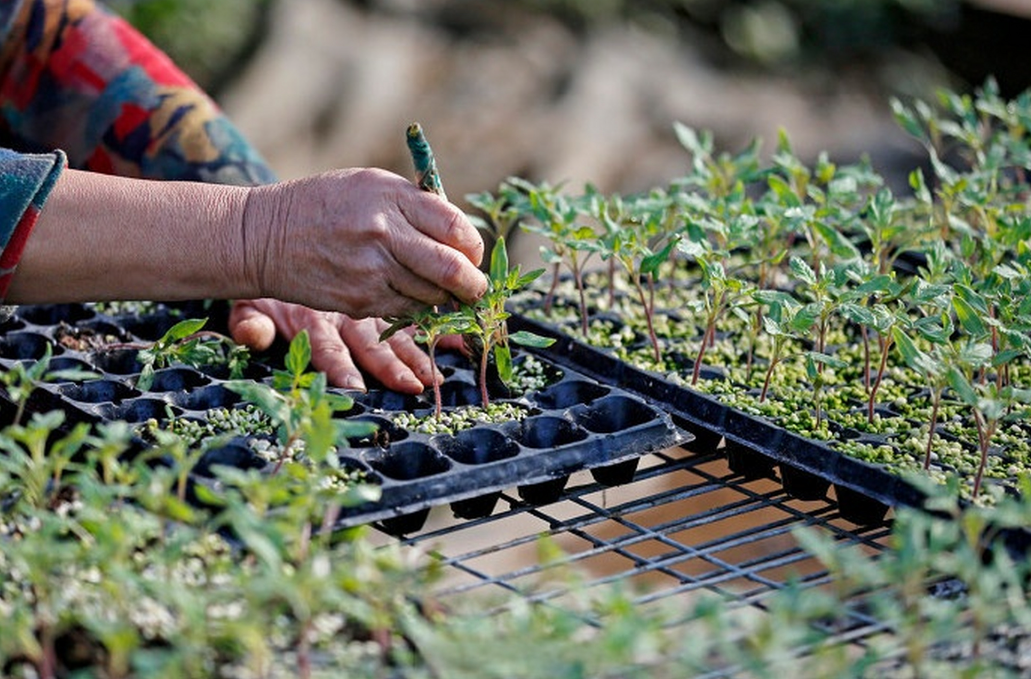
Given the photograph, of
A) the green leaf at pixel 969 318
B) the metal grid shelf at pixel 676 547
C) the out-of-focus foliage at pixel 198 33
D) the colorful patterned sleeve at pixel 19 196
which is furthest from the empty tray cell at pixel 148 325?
the out-of-focus foliage at pixel 198 33

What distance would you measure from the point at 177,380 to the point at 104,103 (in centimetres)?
78

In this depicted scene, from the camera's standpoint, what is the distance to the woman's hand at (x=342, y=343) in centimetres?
219

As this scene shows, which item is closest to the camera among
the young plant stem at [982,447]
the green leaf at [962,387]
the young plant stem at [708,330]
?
the green leaf at [962,387]

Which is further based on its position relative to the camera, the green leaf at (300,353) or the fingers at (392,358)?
the fingers at (392,358)

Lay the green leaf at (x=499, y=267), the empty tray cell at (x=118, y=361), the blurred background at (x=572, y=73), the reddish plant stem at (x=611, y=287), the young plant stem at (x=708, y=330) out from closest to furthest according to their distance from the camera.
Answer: the green leaf at (x=499, y=267), the young plant stem at (x=708, y=330), the empty tray cell at (x=118, y=361), the reddish plant stem at (x=611, y=287), the blurred background at (x=572, y=73)

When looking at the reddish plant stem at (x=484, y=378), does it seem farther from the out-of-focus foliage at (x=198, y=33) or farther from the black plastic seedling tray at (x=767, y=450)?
the out-of-focus foliage at (x=198, y=33)

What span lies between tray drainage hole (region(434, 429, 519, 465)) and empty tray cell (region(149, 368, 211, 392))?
418 millimetres

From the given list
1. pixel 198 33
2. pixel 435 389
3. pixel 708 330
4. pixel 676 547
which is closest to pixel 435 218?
pixel 435 389

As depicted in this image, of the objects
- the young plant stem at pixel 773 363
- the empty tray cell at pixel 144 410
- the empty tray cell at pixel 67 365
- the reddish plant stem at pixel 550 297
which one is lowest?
the empty tray cell at pixel 67 365

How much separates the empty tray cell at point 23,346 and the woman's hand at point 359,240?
454mm

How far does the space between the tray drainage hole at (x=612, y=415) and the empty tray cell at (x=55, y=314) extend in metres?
0.91

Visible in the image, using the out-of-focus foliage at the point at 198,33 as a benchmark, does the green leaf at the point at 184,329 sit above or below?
below

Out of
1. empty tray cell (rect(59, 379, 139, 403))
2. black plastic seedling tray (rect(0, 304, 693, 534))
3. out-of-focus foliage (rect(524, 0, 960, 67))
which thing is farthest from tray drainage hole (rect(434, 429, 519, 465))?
out-of-focus foliage (rect(524, 0, 960, 67))

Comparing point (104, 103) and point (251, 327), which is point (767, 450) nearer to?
point (251, 327)
